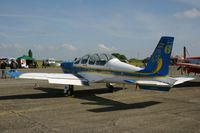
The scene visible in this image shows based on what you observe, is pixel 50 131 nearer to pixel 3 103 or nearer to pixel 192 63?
pixel 3 103

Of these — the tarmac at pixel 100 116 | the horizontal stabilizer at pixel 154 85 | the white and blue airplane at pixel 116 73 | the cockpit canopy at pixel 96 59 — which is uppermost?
the cockpit canopy at pixel 96 59

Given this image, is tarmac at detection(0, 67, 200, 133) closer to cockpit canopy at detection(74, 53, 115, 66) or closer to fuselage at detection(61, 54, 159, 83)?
fuselage at detection(61, 54, 159, 83)

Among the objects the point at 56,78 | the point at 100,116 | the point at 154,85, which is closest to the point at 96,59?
the point at 56,78

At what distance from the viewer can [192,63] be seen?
71.2ft

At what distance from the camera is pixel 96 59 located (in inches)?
571

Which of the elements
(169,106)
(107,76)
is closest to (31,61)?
(107,76)

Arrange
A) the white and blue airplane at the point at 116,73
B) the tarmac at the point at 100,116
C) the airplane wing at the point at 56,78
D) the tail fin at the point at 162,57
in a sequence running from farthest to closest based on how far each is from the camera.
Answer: the airplane wing at the point at 56,78 → the tail fin at the point at 162,57 → the white and blue airplane at the point at 116,73 → the tarmac at the point at 100,116

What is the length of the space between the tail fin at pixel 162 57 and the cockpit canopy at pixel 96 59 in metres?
3.25

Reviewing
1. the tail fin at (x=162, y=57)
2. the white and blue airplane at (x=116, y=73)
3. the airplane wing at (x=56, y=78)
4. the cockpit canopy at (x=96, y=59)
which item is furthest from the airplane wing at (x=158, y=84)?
the airplane wing at (x=56, y=78)

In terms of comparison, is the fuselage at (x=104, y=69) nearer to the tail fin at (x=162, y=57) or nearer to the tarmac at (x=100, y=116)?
the tail fin at (x=162, y=57)

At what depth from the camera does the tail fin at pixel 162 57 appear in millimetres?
11227

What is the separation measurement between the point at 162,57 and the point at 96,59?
4.29 m

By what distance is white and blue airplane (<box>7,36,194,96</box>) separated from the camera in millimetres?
11058

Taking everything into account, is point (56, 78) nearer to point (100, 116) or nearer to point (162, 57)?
point (100, 116)
